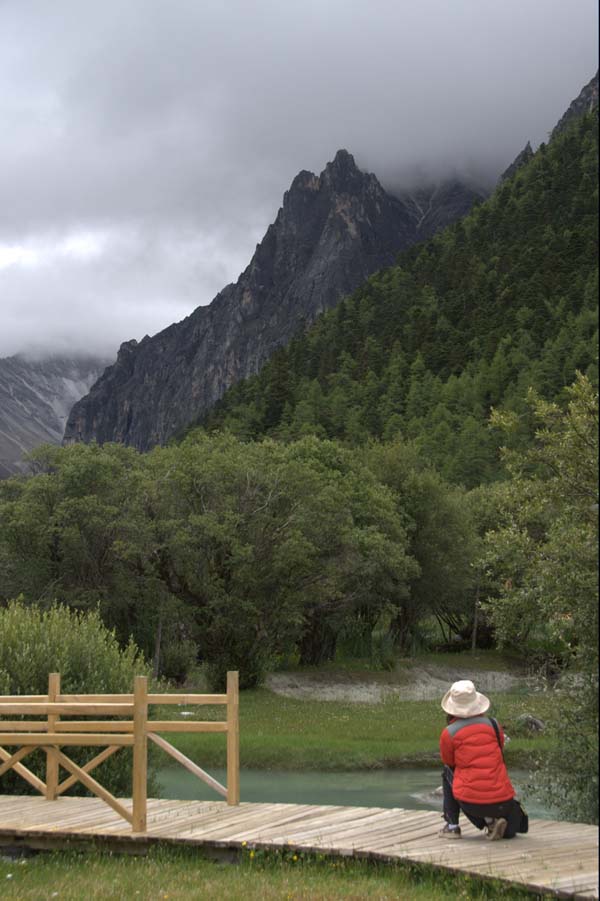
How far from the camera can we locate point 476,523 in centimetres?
6500

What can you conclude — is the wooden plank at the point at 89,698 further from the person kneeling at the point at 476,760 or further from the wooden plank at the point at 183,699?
the person kneeling at the point at 476,760

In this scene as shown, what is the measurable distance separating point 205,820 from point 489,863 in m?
4.84

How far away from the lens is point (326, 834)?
41.0 feet

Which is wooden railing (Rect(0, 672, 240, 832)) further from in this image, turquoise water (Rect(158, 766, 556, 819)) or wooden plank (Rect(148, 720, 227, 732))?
turquoise water (Rect(158, 766, 556, 819))

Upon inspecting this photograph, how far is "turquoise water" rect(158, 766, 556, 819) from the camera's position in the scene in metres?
22.3

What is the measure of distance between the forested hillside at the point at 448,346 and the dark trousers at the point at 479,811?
76.4 meters

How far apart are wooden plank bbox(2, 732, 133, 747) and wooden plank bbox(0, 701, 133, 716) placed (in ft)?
1.04

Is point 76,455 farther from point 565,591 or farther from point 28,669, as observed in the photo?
point 565,591

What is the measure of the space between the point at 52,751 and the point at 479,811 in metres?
6.85

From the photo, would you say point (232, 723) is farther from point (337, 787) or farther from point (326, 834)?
point (337, 787)

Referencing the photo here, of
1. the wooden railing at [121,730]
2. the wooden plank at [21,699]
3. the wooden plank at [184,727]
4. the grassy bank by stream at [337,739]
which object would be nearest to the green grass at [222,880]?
the wooden railing at [121,730]

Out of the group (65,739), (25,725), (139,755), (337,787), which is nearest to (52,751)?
(25,725)

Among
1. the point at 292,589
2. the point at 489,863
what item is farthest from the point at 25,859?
the point at 292,589

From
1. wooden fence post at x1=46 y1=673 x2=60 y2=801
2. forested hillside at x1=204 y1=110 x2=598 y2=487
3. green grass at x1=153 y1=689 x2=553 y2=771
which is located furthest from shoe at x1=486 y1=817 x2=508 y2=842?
forested hillside at x1=204 y1=110 x2=598 y2=487
